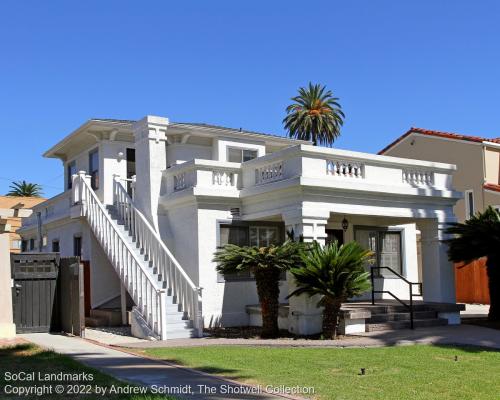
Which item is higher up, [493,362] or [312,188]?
[312,188]

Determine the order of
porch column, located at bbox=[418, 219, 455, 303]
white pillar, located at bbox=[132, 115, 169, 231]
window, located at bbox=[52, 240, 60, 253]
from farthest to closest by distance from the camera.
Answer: window, located at bbox=[52, 240, 60, 253] < white pillar, located at bbox=[132, 115, 169, 231] < porch column, located at bbox=[418, 219, 455, 303]

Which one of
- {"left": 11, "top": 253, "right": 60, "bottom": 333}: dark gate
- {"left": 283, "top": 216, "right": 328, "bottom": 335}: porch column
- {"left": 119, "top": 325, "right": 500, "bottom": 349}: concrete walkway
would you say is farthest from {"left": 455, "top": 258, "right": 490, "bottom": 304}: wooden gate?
{"left": 11, "top": 253, "right": 60, "bottom": 333}: dark gate

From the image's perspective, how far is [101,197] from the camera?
66.1 feet

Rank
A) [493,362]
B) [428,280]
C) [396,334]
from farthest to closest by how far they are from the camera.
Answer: [428,280], [396,334], [493,362]

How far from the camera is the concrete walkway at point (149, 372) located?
8397 millimetres

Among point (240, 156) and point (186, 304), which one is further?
point (240, 156)

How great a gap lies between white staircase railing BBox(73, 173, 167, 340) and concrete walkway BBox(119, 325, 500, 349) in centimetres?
81

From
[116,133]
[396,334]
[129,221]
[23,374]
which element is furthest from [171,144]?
[23,374]

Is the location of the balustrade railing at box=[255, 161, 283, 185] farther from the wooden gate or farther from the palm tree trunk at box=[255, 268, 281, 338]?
the wooden gate

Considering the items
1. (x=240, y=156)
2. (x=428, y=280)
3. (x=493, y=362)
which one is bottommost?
(x=493, y=362)

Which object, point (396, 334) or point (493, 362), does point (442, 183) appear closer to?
point (396, 334)

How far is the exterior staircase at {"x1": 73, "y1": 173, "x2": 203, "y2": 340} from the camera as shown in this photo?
47.6 ft

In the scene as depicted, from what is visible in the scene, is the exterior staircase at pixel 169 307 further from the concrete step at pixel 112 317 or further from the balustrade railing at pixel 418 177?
the balustrade railing at pixel 418 177

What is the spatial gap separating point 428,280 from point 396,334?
377 centimetres
